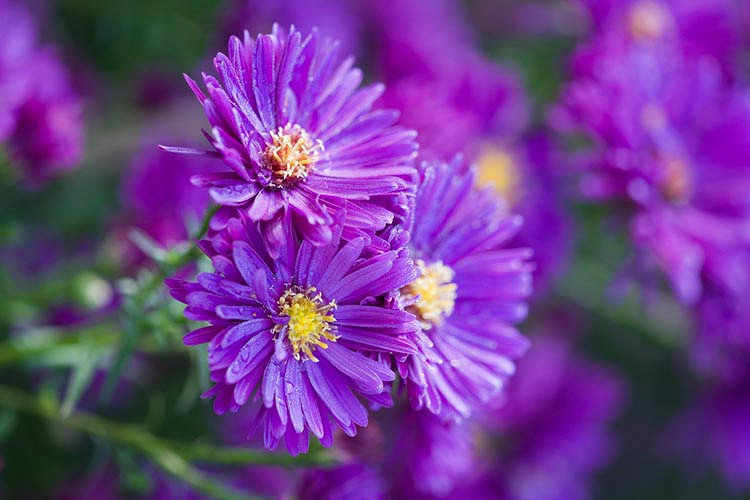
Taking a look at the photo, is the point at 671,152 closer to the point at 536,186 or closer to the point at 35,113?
the point at 536,186

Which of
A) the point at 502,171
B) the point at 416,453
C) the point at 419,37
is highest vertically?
the point at 419,37

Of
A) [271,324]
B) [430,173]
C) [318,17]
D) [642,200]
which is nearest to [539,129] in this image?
[642,200]

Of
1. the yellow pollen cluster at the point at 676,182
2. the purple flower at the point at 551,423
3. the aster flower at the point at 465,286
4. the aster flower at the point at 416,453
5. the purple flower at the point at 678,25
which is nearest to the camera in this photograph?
the aster flower at the point at 465,286

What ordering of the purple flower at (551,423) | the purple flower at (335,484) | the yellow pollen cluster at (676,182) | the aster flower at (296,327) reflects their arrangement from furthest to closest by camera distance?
the purple flower at (551,423)
the yellow pollen cluster at (676,182)
the purple flower at (335,484)
the aster flower at (296,327)

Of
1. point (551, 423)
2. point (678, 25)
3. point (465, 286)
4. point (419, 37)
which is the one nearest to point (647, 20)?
point (678, 25)

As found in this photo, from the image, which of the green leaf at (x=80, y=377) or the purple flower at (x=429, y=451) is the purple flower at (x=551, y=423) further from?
the green leaf at (x=80, y=377)

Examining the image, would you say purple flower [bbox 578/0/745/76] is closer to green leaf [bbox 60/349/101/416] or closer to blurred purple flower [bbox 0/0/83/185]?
blurred purple flower [bbox 0/0/83/185]

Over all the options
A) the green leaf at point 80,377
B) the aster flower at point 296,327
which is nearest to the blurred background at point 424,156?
the green leaf at point 80,377
